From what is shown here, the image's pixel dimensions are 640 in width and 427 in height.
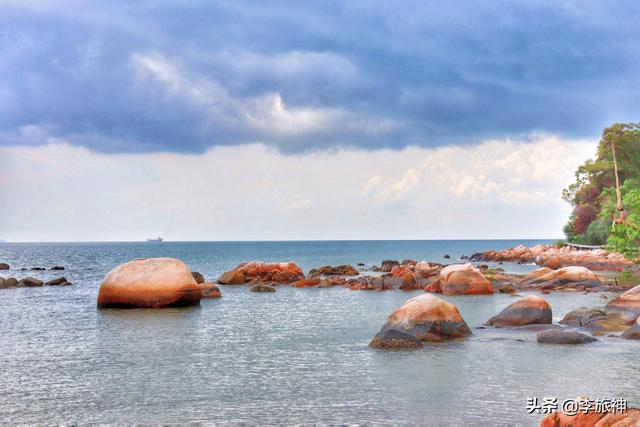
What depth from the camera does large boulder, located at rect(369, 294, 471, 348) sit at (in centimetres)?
2239

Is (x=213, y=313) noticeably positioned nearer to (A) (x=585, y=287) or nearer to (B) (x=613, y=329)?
(B) (x=613, y=329)

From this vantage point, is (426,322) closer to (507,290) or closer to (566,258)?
(507,290)

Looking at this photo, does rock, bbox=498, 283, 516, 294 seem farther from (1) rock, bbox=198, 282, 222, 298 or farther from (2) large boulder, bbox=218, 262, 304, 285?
(2) large boulder, bbox=218, 262, 304, 285

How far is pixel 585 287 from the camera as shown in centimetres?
4400

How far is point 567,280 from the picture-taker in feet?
153

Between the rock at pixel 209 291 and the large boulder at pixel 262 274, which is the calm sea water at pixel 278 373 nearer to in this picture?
the rock at pixel 209 291

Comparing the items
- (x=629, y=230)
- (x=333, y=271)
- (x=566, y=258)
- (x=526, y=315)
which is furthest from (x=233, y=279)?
(x=566, y=258)

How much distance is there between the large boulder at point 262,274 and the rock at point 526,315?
3308 centimetres

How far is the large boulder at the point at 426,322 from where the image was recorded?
73.5 feet

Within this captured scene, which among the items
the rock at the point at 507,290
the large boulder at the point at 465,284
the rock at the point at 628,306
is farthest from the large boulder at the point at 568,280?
the rock at the point at 628,306

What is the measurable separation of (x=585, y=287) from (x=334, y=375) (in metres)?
32.6

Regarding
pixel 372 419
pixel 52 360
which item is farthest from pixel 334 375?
pixel 52 360

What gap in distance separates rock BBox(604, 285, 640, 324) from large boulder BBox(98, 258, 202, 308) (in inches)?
876

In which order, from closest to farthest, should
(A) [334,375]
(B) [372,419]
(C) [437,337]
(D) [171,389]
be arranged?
(B) [372,419] → (D) [171,389] → (A) [334,375] → (C) [437,337]
